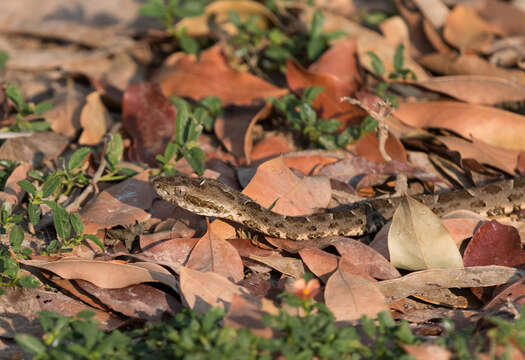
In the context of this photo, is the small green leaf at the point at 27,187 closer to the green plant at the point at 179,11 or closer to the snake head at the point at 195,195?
the snake head at the point at 195,195

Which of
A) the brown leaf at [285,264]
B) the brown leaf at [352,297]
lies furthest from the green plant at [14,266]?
the brown leaf at [352,297]

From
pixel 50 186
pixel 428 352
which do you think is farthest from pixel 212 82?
pixel 428 352

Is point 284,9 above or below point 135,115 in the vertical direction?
above

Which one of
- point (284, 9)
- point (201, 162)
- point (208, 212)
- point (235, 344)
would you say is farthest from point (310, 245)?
point (284, 9)

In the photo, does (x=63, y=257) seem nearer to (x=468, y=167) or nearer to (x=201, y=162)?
(x=201, y=162)

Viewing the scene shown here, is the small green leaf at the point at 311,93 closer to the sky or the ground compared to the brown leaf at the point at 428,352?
closer to the sky

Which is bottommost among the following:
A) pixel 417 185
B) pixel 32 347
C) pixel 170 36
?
pixel 417 185

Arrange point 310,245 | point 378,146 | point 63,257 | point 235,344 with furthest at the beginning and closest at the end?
point 378,146
point 310,245
point 63,257
point 235,344
